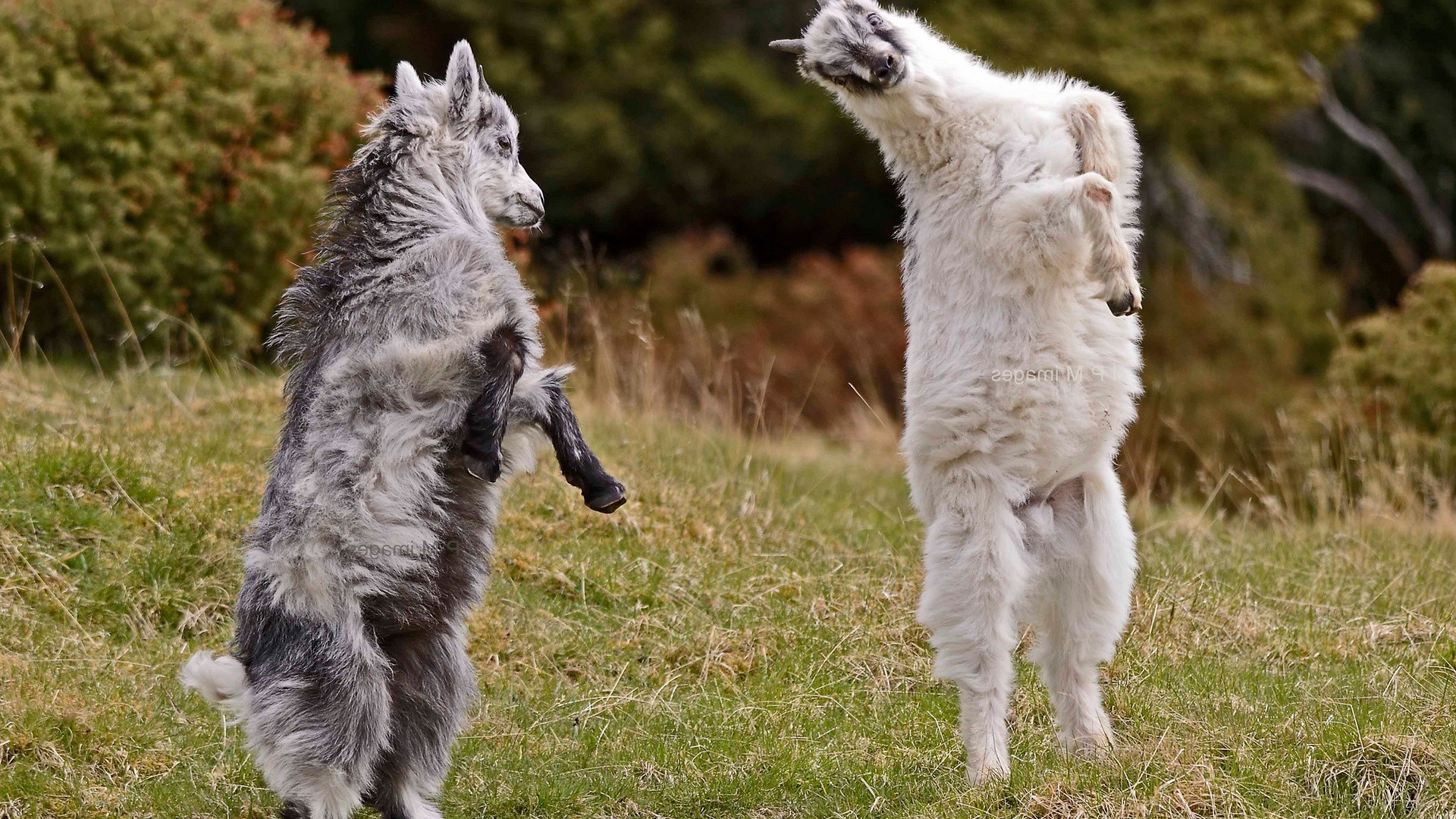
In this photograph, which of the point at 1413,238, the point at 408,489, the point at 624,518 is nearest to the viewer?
the point at 408,489

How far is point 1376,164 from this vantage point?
2145 cm

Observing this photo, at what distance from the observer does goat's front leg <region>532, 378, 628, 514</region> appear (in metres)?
4.27

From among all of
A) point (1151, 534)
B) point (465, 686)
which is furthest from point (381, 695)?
point (1151, 534)

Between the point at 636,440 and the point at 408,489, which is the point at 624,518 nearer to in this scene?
the point at 636,440

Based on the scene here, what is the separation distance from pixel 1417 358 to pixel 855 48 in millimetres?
6054

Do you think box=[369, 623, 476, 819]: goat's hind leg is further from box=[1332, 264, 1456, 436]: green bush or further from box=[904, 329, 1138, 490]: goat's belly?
box=[1332, 264, 1456, 436]: green bush

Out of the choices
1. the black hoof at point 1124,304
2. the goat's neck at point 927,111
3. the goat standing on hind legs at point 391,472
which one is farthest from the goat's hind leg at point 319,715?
the black hoof at point 1124,304

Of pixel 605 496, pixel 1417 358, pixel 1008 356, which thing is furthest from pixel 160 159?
pixel 1417 358

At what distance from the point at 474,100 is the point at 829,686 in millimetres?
2610

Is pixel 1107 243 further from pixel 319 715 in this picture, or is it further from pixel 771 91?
pixel 771 91

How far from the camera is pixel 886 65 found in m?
4.56

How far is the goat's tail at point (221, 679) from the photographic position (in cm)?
434

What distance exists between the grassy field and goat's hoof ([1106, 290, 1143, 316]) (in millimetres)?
1328

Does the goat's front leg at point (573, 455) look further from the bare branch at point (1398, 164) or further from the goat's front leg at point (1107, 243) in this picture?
the bare branch at point (1398, 164)
